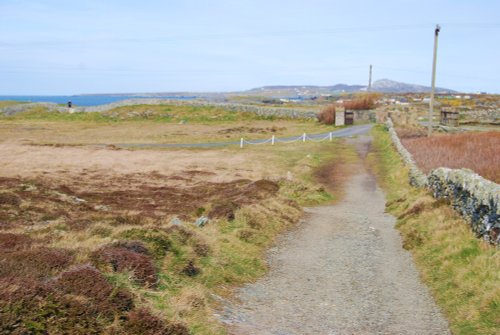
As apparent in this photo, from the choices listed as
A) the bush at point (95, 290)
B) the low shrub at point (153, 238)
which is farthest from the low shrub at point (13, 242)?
the bush at point (95, 290)

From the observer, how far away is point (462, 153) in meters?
26.9

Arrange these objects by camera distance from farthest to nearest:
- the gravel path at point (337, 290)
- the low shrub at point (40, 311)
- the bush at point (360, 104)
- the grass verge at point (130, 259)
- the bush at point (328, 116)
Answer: the bush at point (360, 104) < the bush at point (328, 116) < the gravel path at point (337, 290) < the grass verge at point (130, 259) < the low shrub at point (40, 311)

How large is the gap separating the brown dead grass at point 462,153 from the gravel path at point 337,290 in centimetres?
575

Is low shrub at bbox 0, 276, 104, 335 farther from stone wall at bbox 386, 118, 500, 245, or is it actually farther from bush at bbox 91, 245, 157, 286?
stone wall at bbox 386, 118, 500, 245

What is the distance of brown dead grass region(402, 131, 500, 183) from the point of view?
2065 cm

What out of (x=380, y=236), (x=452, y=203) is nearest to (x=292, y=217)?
(x=380, y=236)

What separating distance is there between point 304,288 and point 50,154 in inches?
1414

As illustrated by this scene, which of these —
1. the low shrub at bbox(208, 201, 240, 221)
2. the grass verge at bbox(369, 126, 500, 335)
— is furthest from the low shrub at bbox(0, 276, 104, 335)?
the low shrub at bbox(208, 201, 240, 221)

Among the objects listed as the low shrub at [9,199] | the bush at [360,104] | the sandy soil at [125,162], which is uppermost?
the bush at [360,104]

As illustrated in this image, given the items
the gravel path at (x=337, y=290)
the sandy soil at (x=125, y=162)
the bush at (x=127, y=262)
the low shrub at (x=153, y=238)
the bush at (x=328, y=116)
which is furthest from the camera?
the bush at (x=328, y=116)

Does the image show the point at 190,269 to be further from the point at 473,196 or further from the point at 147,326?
the point at 473,196

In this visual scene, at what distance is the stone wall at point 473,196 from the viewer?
1203 cm

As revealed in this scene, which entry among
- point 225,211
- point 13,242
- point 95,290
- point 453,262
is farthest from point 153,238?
point 453,262

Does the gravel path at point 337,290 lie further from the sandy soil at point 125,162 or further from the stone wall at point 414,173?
the sandy soil at point 125,162
